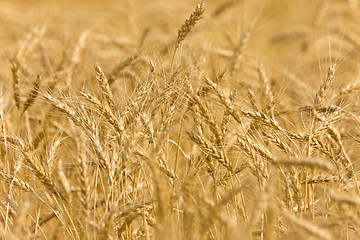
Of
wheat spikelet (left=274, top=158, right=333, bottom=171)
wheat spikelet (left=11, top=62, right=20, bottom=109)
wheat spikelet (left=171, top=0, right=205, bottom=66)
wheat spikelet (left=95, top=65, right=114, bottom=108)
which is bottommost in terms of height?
wheat spikelet (left=274, top=158, right=333, bottom=171)

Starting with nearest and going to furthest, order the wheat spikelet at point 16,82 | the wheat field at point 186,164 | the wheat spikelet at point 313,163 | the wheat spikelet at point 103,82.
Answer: the wheat spikelet at point 313,163, the wheat field at point 186,164, the wheat spikelet at point 103,82, the wheat spikelet at point 16,82

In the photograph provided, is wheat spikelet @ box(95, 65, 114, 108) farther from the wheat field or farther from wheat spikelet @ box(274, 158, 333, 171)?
wheat spikelet @ box(274, 158, 333, 171)

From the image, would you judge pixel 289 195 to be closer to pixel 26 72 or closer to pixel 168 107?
pixel 168 107

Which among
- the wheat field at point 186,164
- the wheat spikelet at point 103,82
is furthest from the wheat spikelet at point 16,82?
the wheat spikelet at point 103,82

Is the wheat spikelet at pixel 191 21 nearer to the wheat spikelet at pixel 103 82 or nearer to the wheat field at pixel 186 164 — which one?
the wheat field at pixel 186 164

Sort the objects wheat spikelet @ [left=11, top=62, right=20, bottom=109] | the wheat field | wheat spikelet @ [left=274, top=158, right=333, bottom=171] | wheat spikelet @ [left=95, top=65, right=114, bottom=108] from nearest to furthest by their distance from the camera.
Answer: wheat spikelet @ [left=274, top=158, right=333, bottom=171], the wheat field, wheat spikelet @ [left=95, top=65, right=114, bottom=108], wheat spikelet @ [left=11, top=62, right=20, bottom=109]

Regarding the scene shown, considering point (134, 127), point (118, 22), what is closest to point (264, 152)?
point (134, 127)

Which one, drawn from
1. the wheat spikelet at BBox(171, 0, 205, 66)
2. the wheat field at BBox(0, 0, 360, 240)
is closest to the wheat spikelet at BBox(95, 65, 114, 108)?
the wheat field at BBox(0, 0, 360, 240)

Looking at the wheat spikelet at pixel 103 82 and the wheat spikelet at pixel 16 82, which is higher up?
the wheat spikelet at pixel 16 82

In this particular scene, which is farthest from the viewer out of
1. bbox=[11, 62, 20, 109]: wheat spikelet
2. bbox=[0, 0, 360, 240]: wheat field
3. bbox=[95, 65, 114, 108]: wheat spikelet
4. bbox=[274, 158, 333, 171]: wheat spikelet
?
bbox=[11, 62, 20, 109]: wheat spikelet

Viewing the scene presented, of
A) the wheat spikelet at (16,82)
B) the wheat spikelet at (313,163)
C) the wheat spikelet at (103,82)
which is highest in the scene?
the wheat spikelet at (16,82)

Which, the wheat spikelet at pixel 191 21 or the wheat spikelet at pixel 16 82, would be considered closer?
the wheat spikelet at pixel 191 21

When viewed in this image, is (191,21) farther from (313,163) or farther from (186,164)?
(313,163)

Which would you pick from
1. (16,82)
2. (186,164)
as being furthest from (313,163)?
(16,82)
